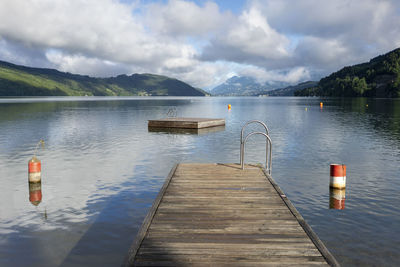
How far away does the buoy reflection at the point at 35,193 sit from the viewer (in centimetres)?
1376

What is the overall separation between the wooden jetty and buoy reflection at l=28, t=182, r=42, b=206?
6.13 m

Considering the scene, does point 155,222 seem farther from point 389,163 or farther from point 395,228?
Answer: point 389,163

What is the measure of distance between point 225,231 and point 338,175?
9.10m

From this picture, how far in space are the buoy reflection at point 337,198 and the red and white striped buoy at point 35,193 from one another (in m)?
12.3

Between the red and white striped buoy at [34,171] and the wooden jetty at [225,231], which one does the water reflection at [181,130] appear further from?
the wooden jetty at [225,231]

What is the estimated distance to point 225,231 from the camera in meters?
7.80

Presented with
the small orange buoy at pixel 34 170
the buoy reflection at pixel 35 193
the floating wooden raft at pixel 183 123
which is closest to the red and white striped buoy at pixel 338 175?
the buoy reflection at pixel 35 193

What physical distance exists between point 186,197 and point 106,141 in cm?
2300

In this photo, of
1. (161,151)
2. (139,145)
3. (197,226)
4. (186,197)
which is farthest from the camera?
(139,145)

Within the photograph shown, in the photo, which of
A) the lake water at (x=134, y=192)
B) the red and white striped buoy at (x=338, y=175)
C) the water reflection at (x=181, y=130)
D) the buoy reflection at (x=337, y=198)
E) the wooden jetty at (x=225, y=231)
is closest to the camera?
the wooden jetty at (x=225, y=231)

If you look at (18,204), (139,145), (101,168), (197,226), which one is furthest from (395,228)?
(139,145)

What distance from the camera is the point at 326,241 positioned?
9875 millimetres

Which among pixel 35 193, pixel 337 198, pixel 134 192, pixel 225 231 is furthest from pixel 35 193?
pixel 337 198

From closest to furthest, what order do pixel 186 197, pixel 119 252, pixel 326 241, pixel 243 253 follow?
1. pixel 243 253
2. pixel 119 252
3. pixel 326 241
4. pixel 186 197
